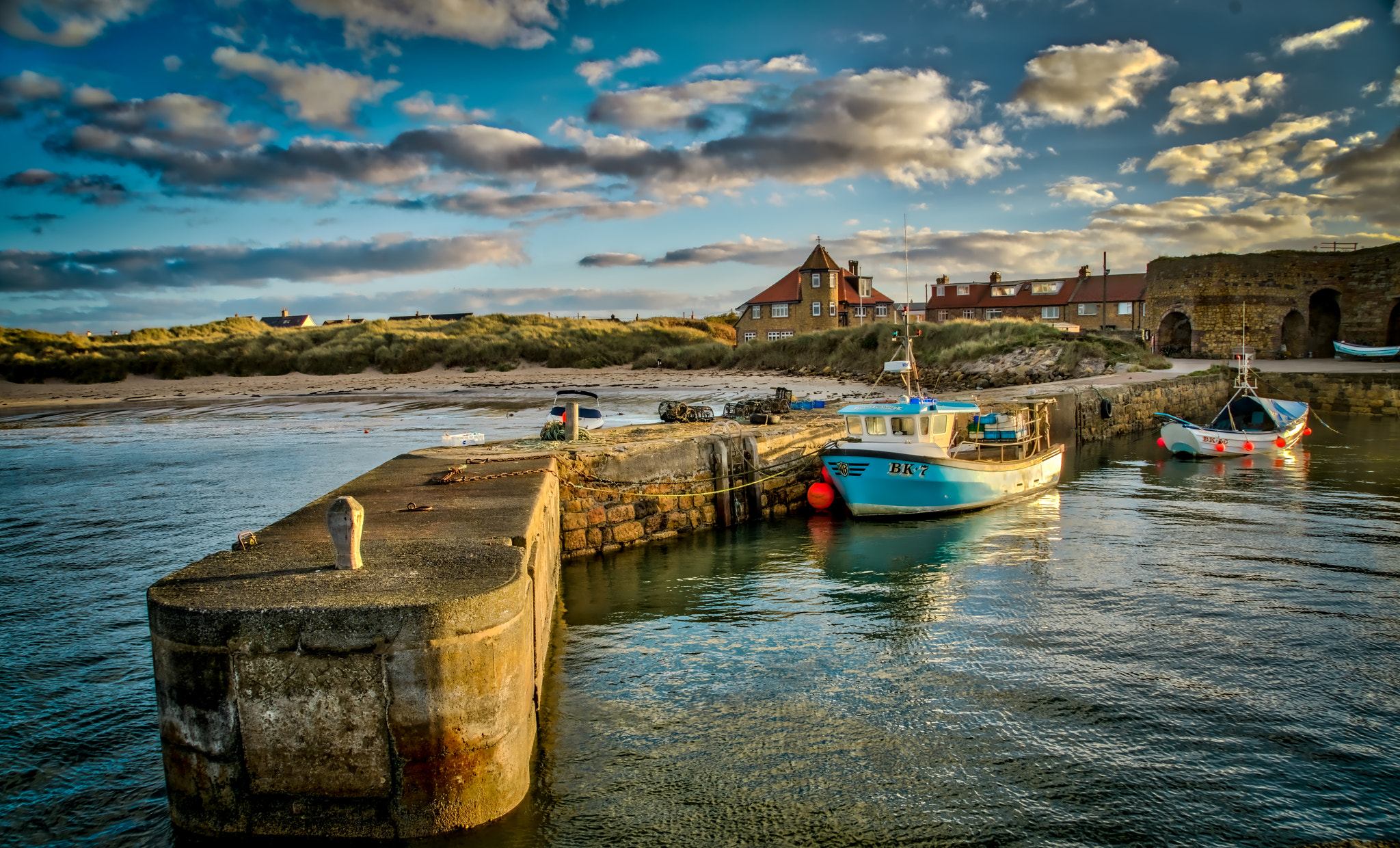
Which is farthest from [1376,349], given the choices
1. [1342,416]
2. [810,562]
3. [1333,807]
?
[1333,807]

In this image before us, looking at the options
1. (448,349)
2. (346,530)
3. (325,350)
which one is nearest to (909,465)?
(346,530)

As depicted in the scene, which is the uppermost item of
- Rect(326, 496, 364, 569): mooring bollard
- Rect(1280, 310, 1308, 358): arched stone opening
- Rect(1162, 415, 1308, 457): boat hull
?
Rect(1280, 310, 1308, 358): arched stone opening

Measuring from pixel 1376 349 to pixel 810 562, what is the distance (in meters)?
39.0

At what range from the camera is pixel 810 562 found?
38.4 ft

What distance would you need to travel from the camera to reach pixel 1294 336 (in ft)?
138

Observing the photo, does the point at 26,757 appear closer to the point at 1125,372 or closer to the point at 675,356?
the point at 1125,372

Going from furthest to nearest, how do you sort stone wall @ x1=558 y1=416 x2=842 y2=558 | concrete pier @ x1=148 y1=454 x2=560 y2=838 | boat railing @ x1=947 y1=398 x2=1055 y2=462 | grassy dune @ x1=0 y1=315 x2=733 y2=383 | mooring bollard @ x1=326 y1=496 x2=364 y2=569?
grassy dune @ x1=0 y1=315 x2=733 y2=383, boat railing @ x1=947 y1=398 x2=1055 y2=462, stone wall @ x1=558 y1=416 x2=842 y2=558, mooring bollard @ x1=326 y1=496 x2=364 y2=569, concrete pier @ x1=148 y1=454 x2=560 y2=838

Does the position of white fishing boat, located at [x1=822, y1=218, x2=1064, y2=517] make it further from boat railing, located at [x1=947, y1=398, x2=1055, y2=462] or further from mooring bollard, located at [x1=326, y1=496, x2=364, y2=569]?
mooring bollard, located at [x1=326, y1=496, x2=364, y2=569]

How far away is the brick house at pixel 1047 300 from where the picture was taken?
55406 millimetres

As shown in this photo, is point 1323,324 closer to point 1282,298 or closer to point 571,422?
point 1282,298

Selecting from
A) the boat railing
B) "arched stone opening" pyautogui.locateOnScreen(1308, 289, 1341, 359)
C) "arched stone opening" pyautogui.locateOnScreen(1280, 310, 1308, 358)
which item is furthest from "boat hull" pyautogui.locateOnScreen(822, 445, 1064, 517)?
"arched stone opening" pyautogui.locateOnScreen(1308, 289, 1341, 359)

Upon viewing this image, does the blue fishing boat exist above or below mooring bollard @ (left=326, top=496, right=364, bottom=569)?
below

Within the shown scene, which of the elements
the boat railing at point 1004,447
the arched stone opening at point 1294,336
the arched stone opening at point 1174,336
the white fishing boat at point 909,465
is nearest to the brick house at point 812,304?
the arched stone opening at point 1174,336

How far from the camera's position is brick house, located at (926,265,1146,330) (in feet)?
182
